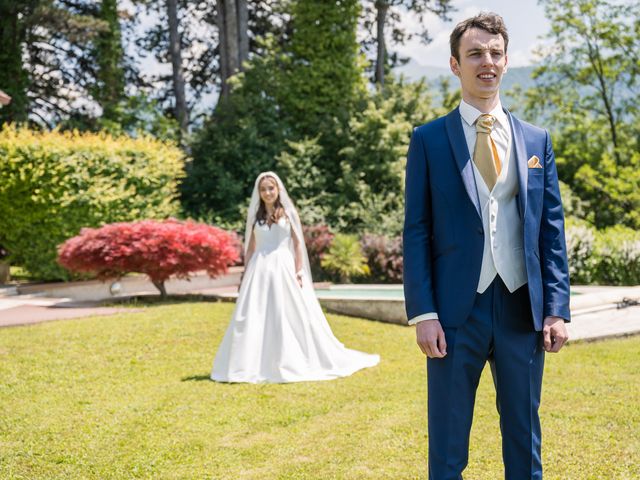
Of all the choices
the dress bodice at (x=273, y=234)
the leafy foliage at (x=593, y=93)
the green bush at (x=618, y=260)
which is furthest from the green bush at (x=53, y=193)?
the leafy foliage at (x=593, y=93)

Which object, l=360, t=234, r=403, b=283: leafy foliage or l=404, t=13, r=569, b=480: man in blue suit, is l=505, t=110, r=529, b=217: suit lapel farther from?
l=360, t=234, r=403, b=283: leafy foliage

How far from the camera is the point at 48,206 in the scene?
15.5m

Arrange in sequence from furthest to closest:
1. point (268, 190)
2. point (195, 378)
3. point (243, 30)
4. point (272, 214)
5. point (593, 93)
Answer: point (593, 93) → point (243, 30) → point (272, 214) → point (268, 190) → point (195, 378)

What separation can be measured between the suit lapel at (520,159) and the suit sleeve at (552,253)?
135 mm

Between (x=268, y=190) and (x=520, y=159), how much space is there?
5619 mm

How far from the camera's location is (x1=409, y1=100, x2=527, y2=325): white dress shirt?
10.2 feet

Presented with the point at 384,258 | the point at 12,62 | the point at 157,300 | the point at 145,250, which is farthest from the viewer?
the point at 12,62

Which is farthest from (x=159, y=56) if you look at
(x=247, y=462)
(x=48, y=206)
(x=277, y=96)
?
(x=247, y=462)

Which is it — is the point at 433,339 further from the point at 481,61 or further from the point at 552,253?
the point at 481,61

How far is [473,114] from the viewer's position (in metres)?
3.23

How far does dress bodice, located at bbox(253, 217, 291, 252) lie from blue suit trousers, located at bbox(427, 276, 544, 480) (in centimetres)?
563

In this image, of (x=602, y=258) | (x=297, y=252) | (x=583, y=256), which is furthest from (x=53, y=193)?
(x=602, y=258)

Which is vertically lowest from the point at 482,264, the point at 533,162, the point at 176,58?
the point at 482,264

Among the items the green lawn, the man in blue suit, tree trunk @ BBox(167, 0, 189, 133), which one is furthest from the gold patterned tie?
tree trunk @ BBox(167, 0, 189, 133)
